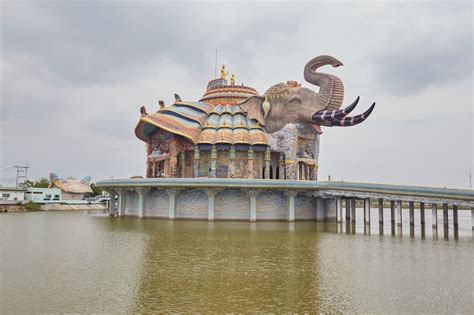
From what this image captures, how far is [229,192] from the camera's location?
35000 mm

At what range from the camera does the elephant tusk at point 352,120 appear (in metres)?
37.4

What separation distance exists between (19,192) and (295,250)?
54841 mm

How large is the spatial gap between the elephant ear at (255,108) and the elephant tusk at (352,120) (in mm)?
7308

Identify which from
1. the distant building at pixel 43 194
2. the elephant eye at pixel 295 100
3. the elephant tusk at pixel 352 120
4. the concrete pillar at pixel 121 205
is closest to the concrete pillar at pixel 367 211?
the elephant tusk at pixel 352 120

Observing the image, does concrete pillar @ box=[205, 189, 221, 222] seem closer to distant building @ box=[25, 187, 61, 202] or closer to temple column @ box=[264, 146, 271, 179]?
temple column @ box=[264, 146, 271, 179]

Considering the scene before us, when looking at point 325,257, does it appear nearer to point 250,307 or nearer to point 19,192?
point 250,307

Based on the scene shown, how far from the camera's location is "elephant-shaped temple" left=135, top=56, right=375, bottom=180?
3928 cm

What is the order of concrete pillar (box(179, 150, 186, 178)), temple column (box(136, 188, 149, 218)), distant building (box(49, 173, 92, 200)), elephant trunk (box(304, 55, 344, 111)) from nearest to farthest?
temple column (box(136, 188, 149, 218)), elephant trunk (box(304, 55, 344, 111)), concrete pillar (box(179, 150, 186, 178)), distant building (box(49, 173, 92, 200))

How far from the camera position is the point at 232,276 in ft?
41.9

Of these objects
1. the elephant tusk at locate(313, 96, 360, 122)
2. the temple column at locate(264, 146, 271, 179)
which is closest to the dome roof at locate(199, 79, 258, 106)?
the temple column at locate(264, 146, 271, 179)

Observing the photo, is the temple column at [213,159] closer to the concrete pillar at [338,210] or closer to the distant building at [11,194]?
the concrete pillar at [338,210]

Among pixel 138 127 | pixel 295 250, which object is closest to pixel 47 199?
pixel 138 127

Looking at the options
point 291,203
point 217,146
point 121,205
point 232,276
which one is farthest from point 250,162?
point 232,276

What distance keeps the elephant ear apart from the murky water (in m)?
22.2
